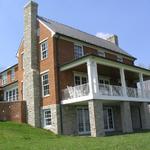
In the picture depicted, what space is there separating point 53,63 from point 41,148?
11983 millimetres

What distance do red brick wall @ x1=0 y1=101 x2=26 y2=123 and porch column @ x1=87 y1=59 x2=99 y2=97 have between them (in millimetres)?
7867

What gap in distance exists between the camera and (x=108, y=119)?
2802cm

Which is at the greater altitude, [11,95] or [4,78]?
[4,78]

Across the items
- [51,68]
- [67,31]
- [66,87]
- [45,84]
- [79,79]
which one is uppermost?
[67,31]

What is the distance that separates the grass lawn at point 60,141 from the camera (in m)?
13.2

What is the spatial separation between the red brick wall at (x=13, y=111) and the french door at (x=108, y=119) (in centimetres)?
800

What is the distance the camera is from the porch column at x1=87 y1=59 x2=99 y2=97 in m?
21.1

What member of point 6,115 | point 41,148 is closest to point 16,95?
point 6,115

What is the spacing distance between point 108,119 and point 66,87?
6.53 meters

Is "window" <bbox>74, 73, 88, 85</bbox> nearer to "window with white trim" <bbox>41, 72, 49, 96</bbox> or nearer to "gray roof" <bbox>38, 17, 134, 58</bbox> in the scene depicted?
"window with white trim" <bbox>41, 72, 49, 96</bbox>

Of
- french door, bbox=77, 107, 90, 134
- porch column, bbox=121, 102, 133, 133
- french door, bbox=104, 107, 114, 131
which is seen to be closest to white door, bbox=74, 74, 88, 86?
french door, bbox=77, 107, 90, 134

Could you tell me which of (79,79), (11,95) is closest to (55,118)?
(79,79)

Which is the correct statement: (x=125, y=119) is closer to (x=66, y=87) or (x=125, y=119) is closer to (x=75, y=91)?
(x=75, y=91)

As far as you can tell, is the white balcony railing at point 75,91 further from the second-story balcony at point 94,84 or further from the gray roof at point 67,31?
the gray roof at point 67,31
